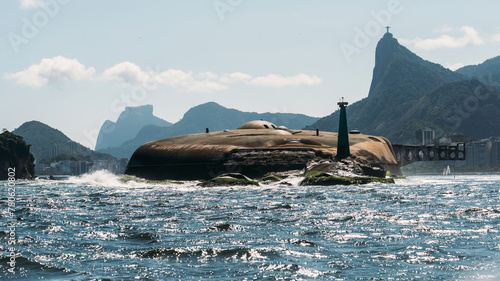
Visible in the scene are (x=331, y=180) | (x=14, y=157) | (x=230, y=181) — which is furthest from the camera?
(x=14, y=157)

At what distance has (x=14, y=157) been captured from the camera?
18025cm

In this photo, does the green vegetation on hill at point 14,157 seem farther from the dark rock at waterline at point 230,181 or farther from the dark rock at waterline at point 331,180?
the dark rock at waterline at point 331,180

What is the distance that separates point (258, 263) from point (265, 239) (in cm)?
390

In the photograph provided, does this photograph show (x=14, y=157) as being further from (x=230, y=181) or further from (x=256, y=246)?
(x=256, y=246)

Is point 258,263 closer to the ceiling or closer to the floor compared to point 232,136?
closer to the floor

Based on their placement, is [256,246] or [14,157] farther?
[14,157]

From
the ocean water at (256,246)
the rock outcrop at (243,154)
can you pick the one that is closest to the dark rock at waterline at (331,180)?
the rock outcrop at (243,154)

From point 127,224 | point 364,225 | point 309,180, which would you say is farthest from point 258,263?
point 309,180

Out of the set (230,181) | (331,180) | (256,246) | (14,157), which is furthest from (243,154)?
(14,157)

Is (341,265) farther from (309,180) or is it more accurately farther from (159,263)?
(309,180)

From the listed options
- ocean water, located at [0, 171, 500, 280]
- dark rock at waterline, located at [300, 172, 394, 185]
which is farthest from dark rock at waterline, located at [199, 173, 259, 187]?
ocean water, located at [0, 171, 500, 280]

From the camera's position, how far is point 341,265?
1373 centimetres

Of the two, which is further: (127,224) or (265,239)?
(127,224)

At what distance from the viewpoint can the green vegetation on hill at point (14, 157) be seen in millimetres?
176775
